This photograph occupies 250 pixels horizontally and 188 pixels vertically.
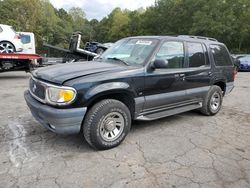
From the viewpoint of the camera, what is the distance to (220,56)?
241 inches

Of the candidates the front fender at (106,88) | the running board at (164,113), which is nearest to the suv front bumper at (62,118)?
the front fender at (106,88)

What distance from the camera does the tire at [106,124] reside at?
12.6ft

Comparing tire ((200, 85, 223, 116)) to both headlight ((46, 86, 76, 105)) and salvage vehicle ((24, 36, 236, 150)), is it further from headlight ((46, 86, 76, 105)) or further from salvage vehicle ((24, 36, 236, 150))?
headlight ((46, 86, 76, 105))

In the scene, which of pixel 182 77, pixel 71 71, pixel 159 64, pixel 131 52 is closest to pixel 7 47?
pixel 131 52

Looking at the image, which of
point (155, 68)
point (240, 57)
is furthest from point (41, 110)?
point (240, 57)

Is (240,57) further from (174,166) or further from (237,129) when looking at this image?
(174,166)

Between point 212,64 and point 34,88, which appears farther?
point 212,64

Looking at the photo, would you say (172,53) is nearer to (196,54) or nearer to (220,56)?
(196,54)

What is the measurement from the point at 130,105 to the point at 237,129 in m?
2.34

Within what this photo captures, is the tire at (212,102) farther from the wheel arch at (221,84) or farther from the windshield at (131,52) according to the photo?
the windshield at (131,52)

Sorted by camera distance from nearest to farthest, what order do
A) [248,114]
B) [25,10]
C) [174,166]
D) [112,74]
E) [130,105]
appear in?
[174,166], [112,74], [130,105], [248,114], [25,10]

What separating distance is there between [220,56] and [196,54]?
3.28 feet

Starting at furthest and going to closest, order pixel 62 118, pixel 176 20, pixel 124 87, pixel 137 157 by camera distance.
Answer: pixel 176 20
pixel 124 87
pixel 137 157
pixel 62 118

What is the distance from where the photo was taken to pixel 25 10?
37.0m
